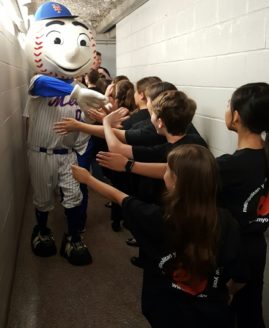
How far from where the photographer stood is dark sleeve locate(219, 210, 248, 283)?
115 centimetres

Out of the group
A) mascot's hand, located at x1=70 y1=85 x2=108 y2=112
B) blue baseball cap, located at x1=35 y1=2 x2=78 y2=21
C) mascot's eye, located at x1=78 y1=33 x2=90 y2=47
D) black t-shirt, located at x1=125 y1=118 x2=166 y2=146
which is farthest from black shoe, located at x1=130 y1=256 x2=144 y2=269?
blue baseball cap, located at x1=35 y1=2 x2=78 y2=21

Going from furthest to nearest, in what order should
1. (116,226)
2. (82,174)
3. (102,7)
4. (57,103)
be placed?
(102,7)
(116,226)
(57,103)
(82,174)

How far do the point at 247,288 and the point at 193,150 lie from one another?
719 mm

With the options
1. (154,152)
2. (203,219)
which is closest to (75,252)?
(154,152)

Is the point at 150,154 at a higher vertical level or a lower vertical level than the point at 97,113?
lower

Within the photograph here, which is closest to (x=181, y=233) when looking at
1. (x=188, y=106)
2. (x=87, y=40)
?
(x=188, y=106)

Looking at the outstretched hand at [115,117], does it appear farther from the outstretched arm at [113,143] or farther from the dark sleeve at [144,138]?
the dark sleeve at [144,138]

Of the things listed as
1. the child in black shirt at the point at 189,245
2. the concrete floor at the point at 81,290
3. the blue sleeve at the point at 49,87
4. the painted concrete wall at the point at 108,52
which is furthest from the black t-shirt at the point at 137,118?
the painted concrete wall at the point at 108,52

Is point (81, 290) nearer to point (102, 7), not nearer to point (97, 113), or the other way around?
point (97, 113)

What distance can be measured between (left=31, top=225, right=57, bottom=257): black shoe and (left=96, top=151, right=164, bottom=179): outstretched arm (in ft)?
3.58

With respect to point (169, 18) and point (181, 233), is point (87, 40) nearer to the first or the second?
point (169, 18)

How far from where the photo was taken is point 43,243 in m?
2.48

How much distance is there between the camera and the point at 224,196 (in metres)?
1.39

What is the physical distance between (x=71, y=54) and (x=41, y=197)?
95 centimetres
